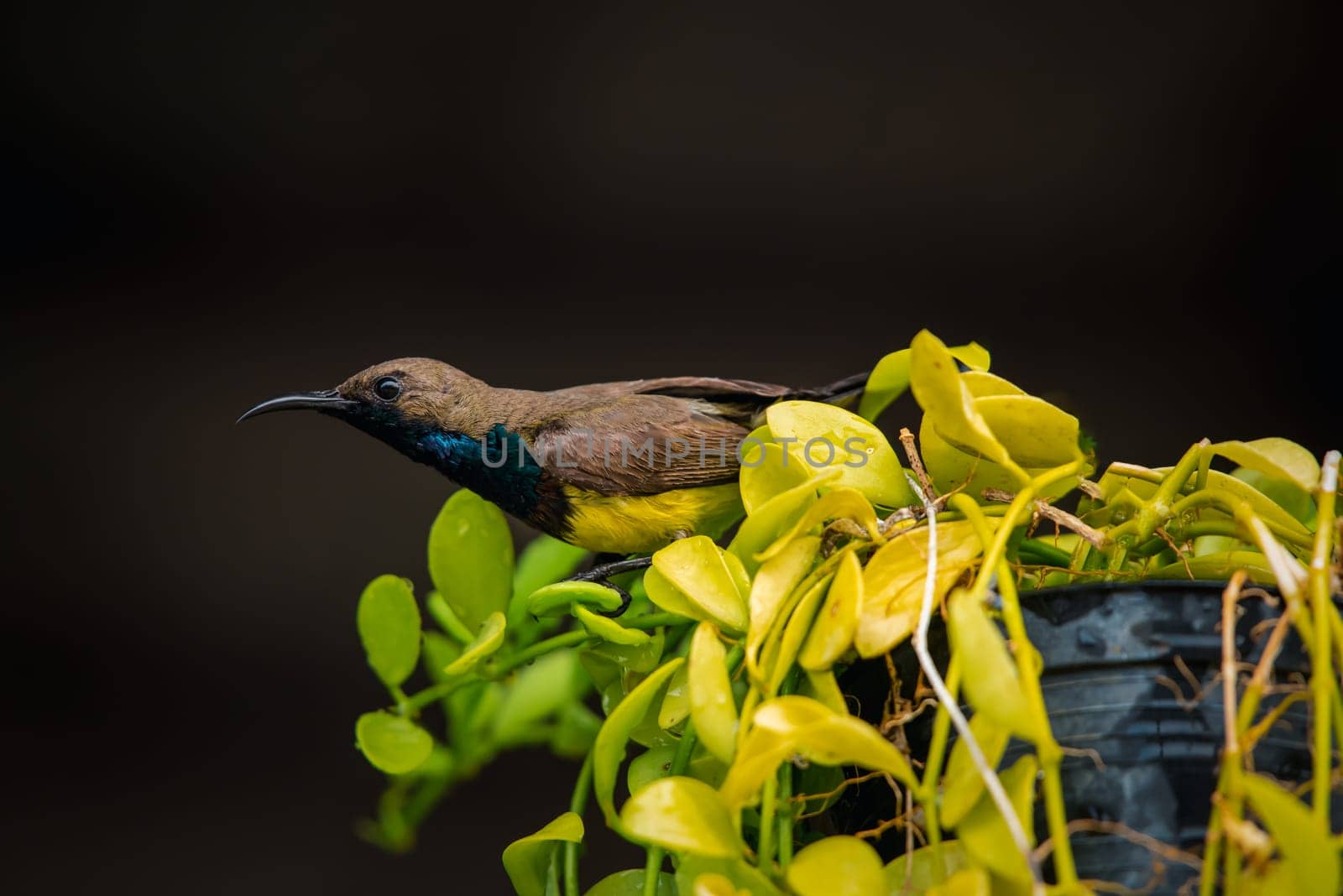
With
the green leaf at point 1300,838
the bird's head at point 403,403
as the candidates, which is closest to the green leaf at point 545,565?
the bird's head at point 403,403

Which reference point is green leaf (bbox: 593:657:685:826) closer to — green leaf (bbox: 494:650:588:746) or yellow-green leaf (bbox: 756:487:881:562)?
yellow-green leaf (bbox: 756:487:881:562)

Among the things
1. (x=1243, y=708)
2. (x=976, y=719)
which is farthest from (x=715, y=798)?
(x=1243, y=708)

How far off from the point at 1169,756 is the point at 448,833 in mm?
1530

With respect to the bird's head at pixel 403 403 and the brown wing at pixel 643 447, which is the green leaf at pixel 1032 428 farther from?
the bird's head at pixel 403 403

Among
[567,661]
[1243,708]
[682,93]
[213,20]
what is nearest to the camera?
[1243,708]

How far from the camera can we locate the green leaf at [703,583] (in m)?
0.60

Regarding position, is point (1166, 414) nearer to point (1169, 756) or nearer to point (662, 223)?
point (662, 223)

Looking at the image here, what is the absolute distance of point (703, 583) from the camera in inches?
23.8

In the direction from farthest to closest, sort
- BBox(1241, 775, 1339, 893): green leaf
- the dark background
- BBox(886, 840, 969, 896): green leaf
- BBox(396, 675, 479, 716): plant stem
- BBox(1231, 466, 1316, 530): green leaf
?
the dark background
BBox(396, 675, 479, 716): plant stem
BBox(1231, 466, 1316, 530): green leaf
BBox(886, 840, 969, 896): green leaf
BBox(1241, 775, 1339, 893): green leaf

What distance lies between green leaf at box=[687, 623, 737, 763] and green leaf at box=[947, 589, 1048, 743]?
0.13 meters

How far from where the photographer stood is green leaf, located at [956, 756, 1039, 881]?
0.43 m

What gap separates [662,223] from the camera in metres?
1.77

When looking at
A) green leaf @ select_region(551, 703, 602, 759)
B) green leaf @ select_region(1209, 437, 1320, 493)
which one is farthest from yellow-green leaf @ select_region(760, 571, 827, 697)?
Answer: green leaf @ select_region(551, 703, 602, 759)

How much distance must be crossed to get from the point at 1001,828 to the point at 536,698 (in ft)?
2.28
